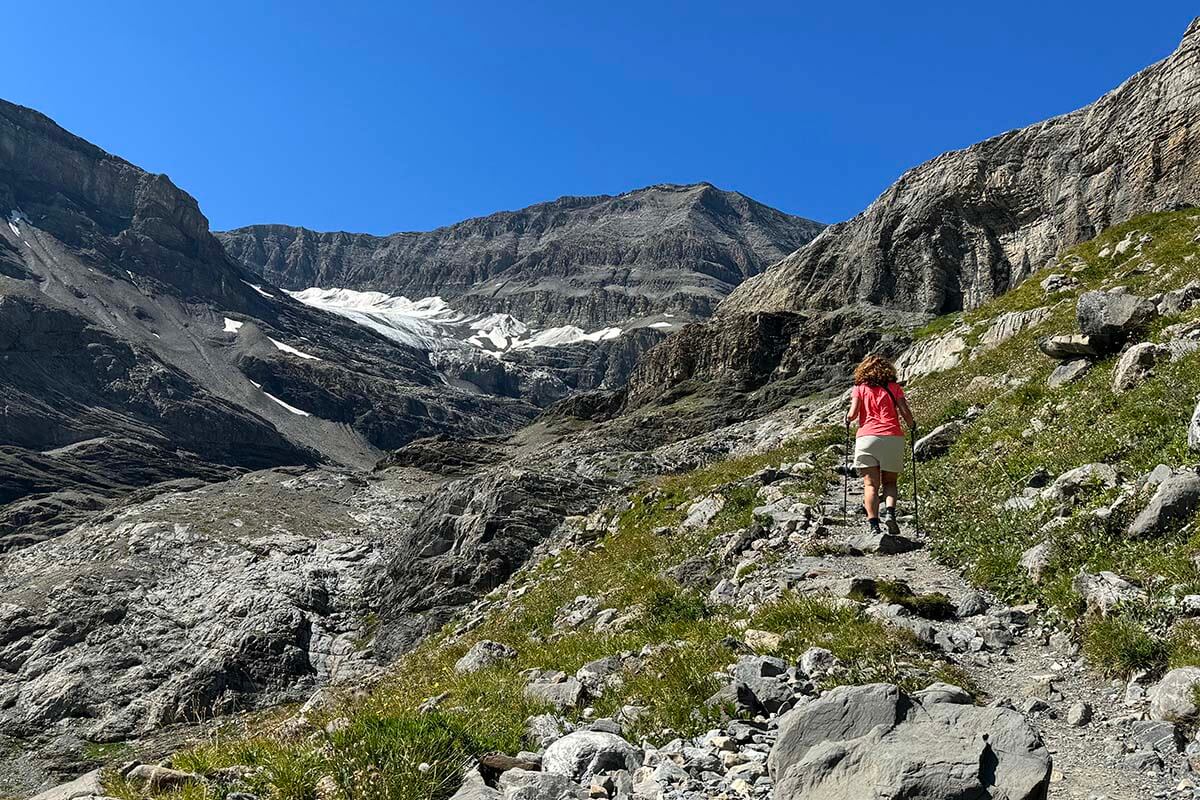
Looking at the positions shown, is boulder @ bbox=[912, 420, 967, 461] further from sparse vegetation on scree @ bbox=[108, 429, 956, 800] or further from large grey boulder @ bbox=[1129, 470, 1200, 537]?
large grey boulder @ bbox=[1129, 470, 1200, 537]

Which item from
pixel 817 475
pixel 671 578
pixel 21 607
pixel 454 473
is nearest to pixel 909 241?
pixel 454 473

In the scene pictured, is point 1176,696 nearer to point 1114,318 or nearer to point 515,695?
point 515,695

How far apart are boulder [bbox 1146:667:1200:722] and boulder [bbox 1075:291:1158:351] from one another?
11.2 m

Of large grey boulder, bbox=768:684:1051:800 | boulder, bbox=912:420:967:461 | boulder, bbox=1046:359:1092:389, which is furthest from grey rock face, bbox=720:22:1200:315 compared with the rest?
large grey boulder, bbox=768:684:1051:800

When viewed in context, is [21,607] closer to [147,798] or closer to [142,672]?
[142,672]

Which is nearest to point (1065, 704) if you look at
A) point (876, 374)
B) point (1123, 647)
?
point (1123, 647)

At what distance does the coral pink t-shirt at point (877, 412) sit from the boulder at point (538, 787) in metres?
8.38

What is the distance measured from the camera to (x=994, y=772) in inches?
194

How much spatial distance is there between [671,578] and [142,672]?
1514 inches

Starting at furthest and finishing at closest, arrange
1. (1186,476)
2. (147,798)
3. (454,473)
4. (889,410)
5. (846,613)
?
(454,473) → (889,410) → (846,613) → (1186,476) → (147,798)

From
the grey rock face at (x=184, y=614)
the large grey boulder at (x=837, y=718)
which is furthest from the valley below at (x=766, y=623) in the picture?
the grey rock face at (x=184, y=614)

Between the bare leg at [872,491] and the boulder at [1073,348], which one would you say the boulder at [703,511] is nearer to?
the bare leg at [872,491]

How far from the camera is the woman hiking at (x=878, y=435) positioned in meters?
12.4

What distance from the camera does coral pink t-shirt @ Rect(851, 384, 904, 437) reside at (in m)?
12.5
